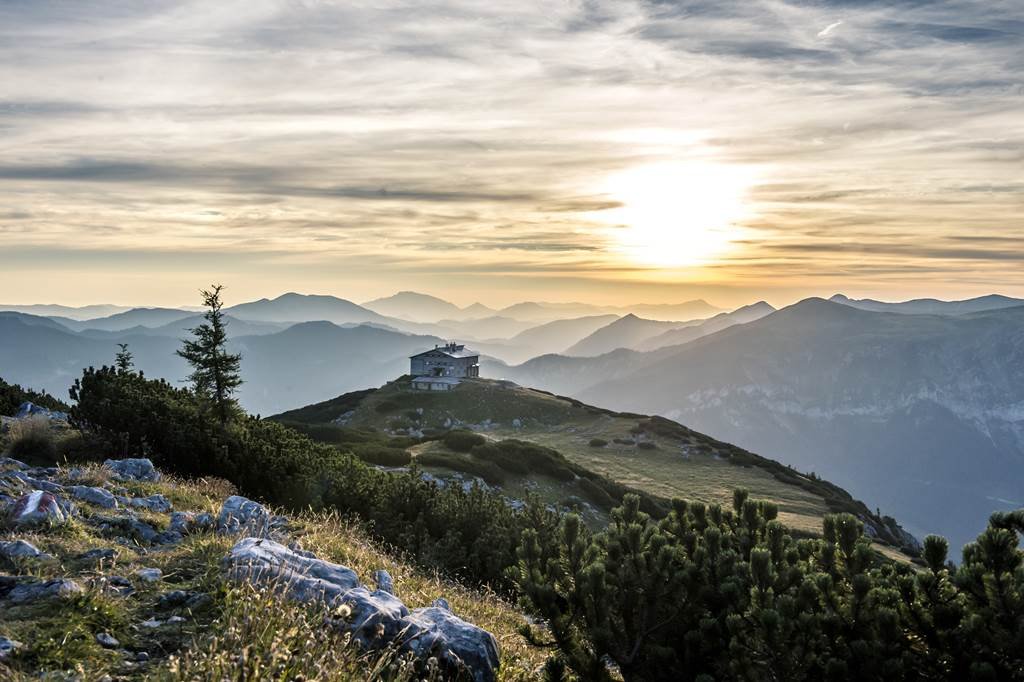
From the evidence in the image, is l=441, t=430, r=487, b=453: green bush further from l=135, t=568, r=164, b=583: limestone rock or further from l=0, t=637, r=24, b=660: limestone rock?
l=0, t=637, r=24, b=660: limestone rock

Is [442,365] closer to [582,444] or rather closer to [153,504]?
[582,444]

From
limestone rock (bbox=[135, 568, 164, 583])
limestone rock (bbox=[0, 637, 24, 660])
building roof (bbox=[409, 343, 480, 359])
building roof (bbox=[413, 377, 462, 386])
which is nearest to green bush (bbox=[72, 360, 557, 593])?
limestone rock (bbox=[135, 568, 164, 583])

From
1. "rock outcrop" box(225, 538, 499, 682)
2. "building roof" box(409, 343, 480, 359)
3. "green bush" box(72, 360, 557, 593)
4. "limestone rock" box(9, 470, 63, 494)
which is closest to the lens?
"rock outcrop" box(225, 538, 499, 682)

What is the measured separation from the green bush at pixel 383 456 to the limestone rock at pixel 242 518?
88.7 feet

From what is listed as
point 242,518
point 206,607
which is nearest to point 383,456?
point 242,518

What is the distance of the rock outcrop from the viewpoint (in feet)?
19.9

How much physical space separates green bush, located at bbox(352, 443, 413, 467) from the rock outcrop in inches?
1213

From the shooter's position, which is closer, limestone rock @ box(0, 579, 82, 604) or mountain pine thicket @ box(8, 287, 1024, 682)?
mountain pine thicket @ box(8, 287, 1024, 682)

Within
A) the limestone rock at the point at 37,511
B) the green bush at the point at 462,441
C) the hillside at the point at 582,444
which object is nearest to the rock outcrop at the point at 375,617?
the limestone rock at the point at 37,511

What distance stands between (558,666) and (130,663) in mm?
3779

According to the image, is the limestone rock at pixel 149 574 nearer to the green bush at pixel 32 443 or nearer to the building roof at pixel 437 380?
the green bush at pixel 32 443

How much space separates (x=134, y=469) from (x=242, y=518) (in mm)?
4908

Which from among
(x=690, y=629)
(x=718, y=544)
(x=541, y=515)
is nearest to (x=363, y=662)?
(x=690, y=629)

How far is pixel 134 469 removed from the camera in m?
13.3
